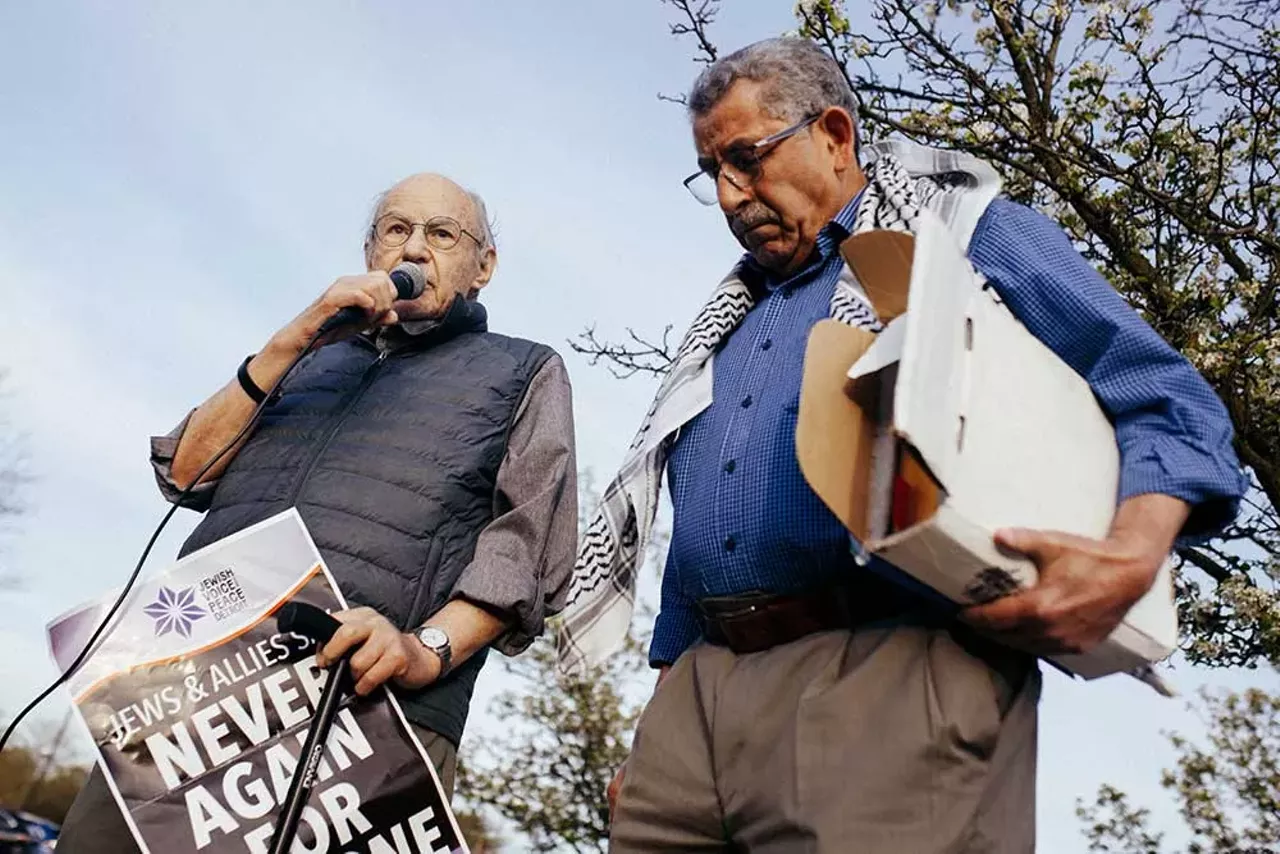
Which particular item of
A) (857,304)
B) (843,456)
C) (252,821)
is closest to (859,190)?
(857,304)

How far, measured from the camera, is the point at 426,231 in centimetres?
332

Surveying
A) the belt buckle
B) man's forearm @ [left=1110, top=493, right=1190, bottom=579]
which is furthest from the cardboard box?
the belt buckle

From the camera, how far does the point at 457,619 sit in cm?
265

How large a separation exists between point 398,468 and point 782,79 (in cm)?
122

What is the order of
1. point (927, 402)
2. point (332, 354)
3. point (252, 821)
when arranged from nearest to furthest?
point (927, 402)
point (252, 821)
point (332, 354)

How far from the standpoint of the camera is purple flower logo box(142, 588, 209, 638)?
246 centimetres

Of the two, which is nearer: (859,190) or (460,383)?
(859,190)

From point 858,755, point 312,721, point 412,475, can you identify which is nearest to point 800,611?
point 858,755

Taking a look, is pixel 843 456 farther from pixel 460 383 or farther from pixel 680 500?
pixel 460 383

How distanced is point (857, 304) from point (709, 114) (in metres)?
0.64

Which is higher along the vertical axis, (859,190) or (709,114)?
(709,114)

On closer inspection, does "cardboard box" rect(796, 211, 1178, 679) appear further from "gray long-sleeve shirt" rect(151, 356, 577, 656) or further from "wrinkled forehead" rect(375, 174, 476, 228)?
"wrinkled forehead" rect(375, 174, 476, 228)

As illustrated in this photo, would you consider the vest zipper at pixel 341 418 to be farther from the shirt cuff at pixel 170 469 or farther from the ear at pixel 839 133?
the ear at pixel 839 133

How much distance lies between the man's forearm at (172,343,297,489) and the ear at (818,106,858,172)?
1.38 metres
